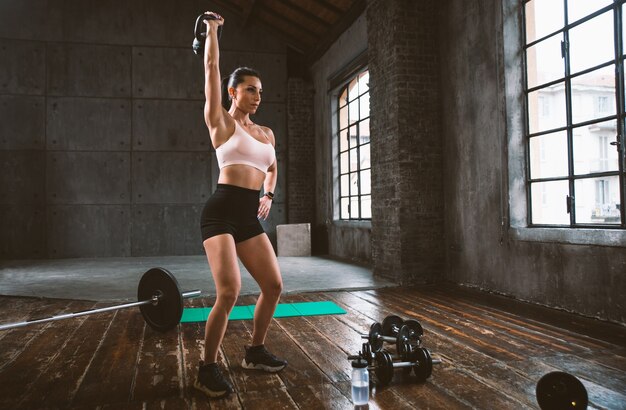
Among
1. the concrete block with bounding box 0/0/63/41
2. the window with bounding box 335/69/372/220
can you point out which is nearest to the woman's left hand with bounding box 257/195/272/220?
the window with bounding box 335/69/372/220

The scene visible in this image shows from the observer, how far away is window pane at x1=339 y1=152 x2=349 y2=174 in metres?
8.75

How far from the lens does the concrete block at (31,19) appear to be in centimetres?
924

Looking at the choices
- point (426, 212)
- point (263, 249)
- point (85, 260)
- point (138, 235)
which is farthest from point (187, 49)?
point (263, 249)

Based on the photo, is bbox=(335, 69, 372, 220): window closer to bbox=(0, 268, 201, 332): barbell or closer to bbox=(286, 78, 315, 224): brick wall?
bbox=(286, 78, 315, 224): brick wall

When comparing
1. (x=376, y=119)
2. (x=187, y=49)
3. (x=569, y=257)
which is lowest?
(x=569, y=257)

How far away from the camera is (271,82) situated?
1025 centimetres

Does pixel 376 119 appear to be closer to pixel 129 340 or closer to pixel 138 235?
pixel 129 340

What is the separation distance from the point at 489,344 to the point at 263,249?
5.37 feet

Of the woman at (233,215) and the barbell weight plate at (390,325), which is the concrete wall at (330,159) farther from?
the woman at (233,215)

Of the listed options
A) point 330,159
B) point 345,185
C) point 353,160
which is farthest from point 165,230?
point 353,160

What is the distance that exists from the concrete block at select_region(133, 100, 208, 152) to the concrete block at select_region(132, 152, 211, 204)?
162 mm

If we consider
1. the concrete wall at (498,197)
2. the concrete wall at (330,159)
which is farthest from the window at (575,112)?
the concrete wall at (330,159)

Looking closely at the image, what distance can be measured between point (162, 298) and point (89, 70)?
25.6 ft

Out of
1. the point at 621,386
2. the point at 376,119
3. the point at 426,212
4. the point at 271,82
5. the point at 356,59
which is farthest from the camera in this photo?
the point at 271,82
